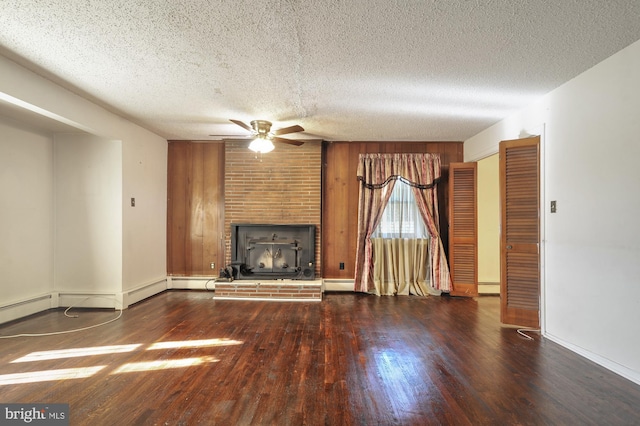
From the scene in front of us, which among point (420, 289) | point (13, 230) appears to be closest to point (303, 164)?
point (420, 289)

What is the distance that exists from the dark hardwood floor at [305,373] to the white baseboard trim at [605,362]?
0.06m

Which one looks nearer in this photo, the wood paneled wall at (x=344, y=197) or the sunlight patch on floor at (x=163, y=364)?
the sunlight patch on floor at (x=163, y=364)

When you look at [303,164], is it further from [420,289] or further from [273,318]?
[420,289]

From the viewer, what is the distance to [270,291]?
169 inches

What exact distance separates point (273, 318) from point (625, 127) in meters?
3.73

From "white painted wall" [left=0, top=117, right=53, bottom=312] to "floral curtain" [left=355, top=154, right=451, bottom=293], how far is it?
4.37 metres

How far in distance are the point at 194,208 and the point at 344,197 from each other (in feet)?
8.55

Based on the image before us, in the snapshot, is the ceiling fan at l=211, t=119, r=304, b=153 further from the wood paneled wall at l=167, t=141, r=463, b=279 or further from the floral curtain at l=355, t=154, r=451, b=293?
the floral curtain at l=355, t=154, r=451, b=293

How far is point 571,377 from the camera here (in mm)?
2135

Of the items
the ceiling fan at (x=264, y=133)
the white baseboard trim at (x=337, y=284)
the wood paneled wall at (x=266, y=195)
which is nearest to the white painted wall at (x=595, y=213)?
the wood paneled wall at (x=266, y=195)

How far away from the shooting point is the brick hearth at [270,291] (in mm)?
4285

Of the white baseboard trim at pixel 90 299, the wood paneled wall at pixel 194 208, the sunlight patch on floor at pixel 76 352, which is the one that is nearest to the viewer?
the sunlight patch on floor at pixel 76 352

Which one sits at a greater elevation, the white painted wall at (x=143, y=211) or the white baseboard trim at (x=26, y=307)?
the white painted wall at (x=143, y=211)

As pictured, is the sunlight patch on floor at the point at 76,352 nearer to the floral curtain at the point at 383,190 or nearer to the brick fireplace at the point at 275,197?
the brick fireplace at the point at 275,197
